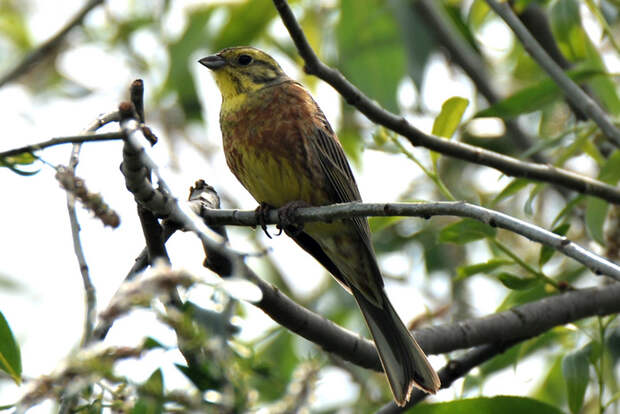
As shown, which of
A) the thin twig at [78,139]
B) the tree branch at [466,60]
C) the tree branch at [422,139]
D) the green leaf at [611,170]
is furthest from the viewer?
the tree branch at [466,60]

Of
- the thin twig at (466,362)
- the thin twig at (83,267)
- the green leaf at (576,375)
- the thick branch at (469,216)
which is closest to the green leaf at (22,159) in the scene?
the thin twig at (83,267)

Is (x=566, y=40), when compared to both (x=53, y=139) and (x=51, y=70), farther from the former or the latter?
(x=51, y=70)

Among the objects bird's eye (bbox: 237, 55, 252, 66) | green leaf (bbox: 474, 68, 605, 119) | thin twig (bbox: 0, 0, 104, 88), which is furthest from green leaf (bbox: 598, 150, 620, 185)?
thin twig (bbox: 0, 0, 104, 88)

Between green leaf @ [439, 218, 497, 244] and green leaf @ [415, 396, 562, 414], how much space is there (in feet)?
2.22

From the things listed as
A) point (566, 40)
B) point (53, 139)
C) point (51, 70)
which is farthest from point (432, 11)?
point (53, 139)

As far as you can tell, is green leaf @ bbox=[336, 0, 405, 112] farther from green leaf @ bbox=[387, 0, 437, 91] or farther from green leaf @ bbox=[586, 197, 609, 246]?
green leaf @ bbox=[586, 197, 609, 246]

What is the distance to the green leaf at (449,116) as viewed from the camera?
3.79 m

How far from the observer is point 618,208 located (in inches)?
165

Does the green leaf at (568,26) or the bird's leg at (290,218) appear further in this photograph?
the green leaf at (568,26)

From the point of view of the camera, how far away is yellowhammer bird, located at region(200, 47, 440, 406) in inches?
182

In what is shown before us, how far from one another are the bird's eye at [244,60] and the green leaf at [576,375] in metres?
2.61

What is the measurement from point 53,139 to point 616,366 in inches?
145

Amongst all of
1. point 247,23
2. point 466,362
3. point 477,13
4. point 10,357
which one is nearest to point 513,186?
point 466,362

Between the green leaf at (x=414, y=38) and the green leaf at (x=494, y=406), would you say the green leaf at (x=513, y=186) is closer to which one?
the green leaf at (x=494, y=406)
